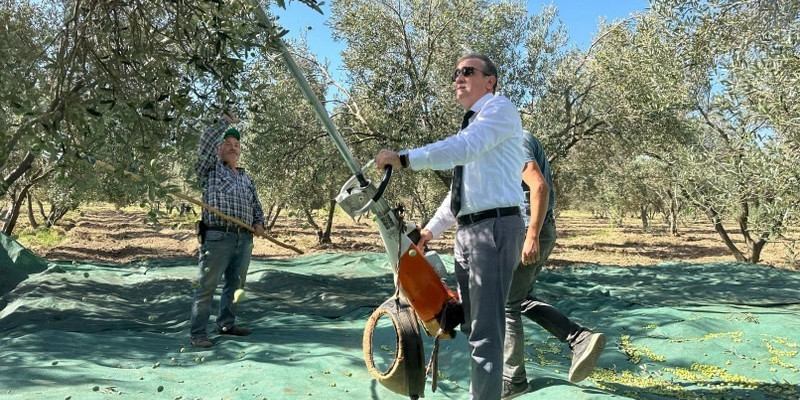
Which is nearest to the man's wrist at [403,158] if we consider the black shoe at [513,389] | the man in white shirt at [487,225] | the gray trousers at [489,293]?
the man in white shirt at [487,225]

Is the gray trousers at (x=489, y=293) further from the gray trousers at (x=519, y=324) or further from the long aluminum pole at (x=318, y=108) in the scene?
the gray trousers at (x=519, y=324)

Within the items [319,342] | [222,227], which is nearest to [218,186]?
[222,227]

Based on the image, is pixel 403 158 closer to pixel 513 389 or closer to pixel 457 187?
pixel 457 187

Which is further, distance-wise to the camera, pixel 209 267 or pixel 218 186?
pixel 218 186

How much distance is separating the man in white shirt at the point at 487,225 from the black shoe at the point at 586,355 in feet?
3.70

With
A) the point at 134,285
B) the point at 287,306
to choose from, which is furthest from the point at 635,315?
the point at 134,285

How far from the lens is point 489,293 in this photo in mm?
2998

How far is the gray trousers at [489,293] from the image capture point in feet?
9.86

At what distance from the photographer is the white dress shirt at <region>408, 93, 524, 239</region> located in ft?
9.26

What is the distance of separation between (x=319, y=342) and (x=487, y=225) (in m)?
3.23

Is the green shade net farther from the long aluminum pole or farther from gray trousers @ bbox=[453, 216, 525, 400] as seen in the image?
gray trousers @ bbox=[453, 216, 525, 400]

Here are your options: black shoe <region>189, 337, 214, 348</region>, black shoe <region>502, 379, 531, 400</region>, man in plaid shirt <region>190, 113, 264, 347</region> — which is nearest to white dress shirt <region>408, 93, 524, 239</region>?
black shoe <region>502, 379, 531, 400</region>

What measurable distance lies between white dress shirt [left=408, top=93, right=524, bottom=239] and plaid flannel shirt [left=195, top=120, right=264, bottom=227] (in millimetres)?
2947

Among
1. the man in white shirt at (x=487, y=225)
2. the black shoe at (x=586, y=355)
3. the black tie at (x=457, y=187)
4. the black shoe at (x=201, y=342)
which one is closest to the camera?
the man in white shirt at (x=487, y=225)
